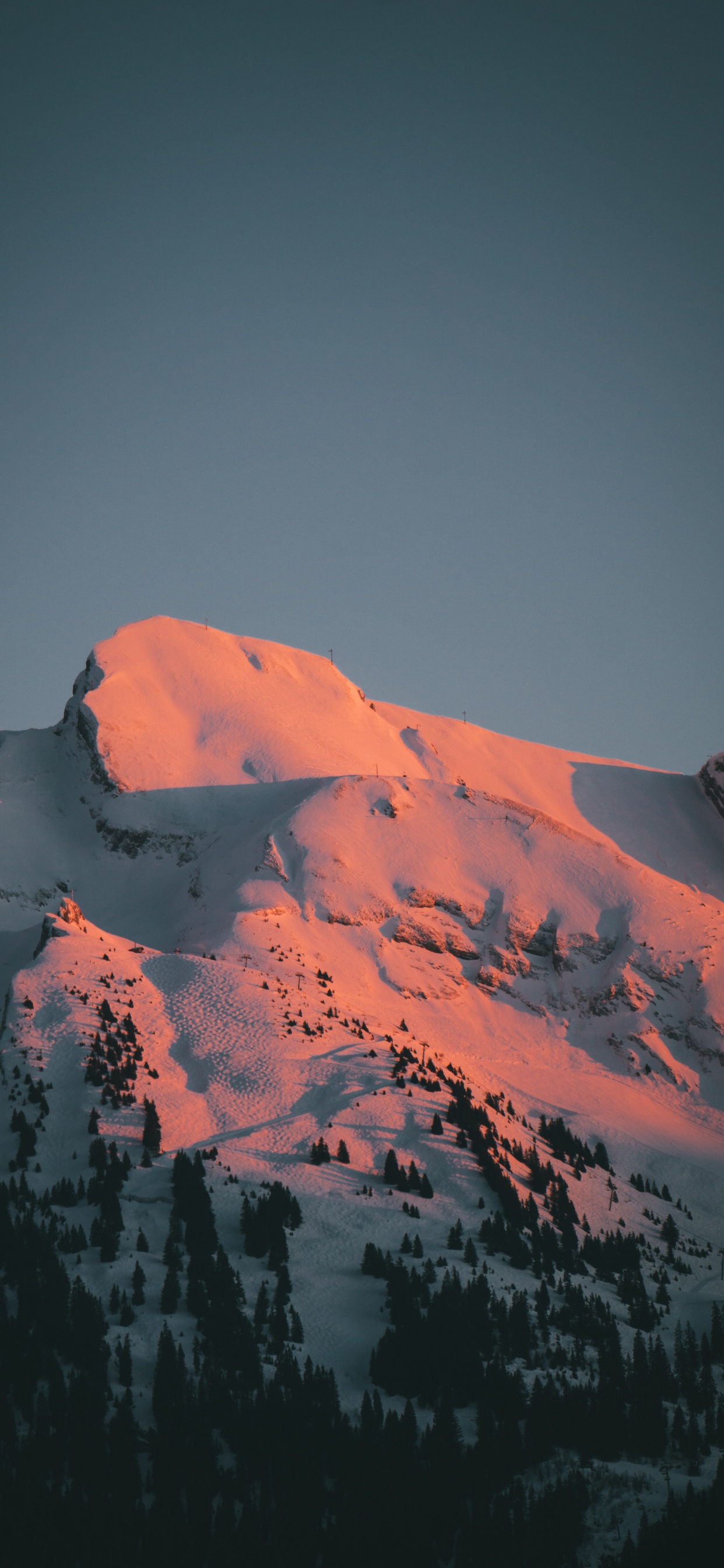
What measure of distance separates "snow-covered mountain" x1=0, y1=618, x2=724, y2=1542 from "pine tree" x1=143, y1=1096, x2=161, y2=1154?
169 centimetres

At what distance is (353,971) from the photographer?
163000 mm

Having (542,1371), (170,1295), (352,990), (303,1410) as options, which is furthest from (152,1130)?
(352,990)

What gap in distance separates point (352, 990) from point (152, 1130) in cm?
5124

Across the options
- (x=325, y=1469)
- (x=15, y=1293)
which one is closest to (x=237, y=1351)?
(x=325, y=1469)

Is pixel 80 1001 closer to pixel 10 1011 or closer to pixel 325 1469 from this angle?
pixel 10 1011

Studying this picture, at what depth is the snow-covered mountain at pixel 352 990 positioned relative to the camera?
11281 cm

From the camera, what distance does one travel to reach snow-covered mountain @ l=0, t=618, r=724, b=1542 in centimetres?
11281

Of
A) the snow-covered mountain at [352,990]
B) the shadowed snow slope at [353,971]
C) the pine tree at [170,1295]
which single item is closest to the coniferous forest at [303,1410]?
the pine tree at [170,1295]

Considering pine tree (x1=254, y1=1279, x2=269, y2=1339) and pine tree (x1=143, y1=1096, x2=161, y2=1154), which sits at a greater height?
pine tree (x1=254, y1=1279, x2=269, y2=1339)

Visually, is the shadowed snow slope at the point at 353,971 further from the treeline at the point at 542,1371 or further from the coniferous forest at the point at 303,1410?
the coniferous forest at the point at 303,1410

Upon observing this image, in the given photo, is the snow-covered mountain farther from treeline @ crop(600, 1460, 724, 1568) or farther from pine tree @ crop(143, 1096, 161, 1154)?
treeline @ crop(600, 1460, 724, 1568)

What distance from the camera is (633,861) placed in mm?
192250

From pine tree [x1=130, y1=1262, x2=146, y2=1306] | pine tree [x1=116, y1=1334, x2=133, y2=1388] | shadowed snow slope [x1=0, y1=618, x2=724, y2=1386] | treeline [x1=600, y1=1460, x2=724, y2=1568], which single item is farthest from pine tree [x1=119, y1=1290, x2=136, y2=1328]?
treeline [x1=600, y1=1460, x2=724, y2=1568]

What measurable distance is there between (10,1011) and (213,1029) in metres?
21.0
